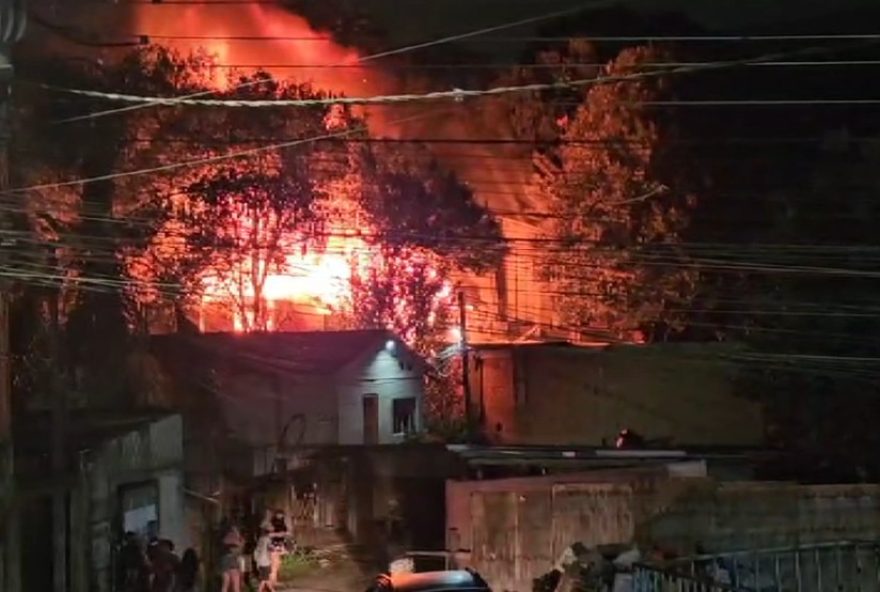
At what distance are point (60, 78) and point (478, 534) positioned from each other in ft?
32.6

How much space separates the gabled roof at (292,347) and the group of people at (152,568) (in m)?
9.58

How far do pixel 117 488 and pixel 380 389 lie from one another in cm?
1619

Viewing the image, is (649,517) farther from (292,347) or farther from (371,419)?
(371,419)

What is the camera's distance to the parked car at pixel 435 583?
1355 centimetres

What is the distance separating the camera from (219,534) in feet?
67.9

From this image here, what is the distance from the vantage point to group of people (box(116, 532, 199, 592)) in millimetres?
16656

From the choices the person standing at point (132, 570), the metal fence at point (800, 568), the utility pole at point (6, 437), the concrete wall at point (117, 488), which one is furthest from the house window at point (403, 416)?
the metal fence at point (800, 568)

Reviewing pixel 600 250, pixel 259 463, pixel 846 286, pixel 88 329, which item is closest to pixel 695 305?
pixel 600 250

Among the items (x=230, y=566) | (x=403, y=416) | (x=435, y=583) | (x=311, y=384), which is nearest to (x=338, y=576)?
(x=230, y=566)

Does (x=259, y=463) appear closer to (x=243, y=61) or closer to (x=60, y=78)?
(x=60, y=78)

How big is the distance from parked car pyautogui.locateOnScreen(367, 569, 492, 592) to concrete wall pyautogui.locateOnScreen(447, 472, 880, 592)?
2.12 meters

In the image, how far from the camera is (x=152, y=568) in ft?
55.7

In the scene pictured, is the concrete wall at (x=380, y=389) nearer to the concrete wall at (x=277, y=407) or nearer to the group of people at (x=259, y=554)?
the concrete wall at (x=277, y=407)

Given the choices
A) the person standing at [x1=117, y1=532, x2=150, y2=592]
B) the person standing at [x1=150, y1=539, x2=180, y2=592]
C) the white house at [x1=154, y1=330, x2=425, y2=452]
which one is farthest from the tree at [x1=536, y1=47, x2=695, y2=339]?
the person standing at [x1=117, y1=532, x2=150, y2=592]
